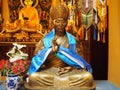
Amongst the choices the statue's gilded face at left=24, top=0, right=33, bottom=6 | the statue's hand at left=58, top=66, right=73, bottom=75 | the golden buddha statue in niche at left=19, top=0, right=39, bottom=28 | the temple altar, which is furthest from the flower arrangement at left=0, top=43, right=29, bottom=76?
the statue's gilded face at left=24, top=0, right=33, bottom=6

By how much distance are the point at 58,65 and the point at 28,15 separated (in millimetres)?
1094

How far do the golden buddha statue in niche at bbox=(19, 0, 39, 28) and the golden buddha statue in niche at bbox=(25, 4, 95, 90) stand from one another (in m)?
0.79

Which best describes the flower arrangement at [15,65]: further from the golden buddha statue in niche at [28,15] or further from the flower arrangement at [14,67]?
the golden buddha statue in niche at [28,15]

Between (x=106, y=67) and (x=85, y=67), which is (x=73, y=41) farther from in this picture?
(x=106, y=67)

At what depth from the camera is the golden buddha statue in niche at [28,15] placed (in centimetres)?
361

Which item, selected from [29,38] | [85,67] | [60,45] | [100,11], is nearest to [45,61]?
[60,45]

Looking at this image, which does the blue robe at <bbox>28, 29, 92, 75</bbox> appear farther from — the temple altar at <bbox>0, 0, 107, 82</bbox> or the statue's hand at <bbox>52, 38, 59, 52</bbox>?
the temple altar at <bbox>0, 0, 107, 82</bbox>

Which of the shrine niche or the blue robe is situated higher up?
the shrine niche

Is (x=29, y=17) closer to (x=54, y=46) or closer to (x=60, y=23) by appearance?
(x=60, y=23)

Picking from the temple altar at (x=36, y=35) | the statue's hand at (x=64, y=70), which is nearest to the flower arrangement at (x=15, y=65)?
the statue's hand at (x=64, y=70)

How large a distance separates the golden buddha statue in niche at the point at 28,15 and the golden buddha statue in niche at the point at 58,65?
31.0 inches

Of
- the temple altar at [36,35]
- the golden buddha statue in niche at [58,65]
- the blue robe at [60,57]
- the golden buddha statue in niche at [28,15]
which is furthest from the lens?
the golden buddha statue in niche at [28,15]

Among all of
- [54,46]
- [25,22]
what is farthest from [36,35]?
[54,46]

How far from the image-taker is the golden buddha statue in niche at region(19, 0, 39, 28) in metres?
3.61
